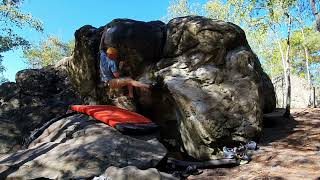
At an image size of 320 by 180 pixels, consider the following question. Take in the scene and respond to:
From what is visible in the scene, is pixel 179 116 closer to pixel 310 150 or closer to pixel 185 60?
pixel 185 60

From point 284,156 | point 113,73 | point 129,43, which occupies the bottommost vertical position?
point 284,156

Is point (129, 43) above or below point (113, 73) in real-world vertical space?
above

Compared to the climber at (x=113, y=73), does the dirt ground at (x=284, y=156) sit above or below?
below

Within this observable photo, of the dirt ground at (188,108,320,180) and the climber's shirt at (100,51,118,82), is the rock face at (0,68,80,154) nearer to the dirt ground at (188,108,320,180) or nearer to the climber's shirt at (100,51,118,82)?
the climber's shirt at (100,51,118,82)

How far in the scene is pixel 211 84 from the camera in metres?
8.55

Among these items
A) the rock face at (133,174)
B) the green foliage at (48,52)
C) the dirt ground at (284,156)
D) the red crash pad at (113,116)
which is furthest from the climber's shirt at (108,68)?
the green foliage at (48,52)

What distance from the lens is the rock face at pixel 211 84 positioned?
7930 millimetres

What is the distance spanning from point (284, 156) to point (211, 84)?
2.33 metres

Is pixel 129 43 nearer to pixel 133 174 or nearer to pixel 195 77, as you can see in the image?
pixel 195 77

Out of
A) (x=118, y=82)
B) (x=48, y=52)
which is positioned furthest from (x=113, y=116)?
(x=48, y=52)

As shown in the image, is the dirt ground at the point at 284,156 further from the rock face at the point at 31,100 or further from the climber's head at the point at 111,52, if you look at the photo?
the rock face at the point at 31,100

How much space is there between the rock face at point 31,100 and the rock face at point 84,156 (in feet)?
13.7

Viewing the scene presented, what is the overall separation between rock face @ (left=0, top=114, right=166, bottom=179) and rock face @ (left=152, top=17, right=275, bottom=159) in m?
1.12

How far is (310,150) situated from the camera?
7.39 meters
